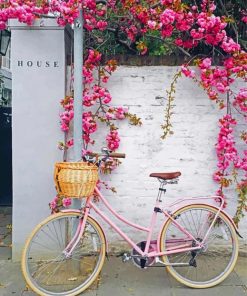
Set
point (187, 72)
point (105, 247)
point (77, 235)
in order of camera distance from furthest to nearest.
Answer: point (187, 72), point (105, 247), point (77, 235)

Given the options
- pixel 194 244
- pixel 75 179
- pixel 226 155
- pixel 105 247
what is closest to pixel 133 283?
pixel 105 247

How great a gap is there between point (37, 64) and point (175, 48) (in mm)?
1540

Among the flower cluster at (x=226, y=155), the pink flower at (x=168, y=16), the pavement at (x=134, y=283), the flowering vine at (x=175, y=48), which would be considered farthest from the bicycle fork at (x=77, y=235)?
the pink flower at (x=168, y=16)

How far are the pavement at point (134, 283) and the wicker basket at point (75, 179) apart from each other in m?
0.99

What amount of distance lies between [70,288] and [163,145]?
1.77 meters

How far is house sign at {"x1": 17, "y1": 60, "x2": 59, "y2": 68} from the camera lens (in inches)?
185

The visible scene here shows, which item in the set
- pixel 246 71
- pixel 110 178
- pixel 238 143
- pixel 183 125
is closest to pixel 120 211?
pixel 110 178

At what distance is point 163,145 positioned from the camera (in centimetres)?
489

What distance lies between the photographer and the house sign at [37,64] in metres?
4.70

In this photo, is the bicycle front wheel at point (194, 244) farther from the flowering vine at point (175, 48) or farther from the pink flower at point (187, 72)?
the pink flower at point (187, 72)

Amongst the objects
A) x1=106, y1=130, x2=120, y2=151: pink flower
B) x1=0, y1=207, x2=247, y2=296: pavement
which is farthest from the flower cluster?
x1=106, y1=130, x2=120, y2=151: pink flower

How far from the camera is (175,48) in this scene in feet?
16.7

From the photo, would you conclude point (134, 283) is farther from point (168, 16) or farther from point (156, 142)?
point (168, 16)

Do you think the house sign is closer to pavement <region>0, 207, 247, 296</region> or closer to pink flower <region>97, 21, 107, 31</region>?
pink flower <region>97, 21, 107, 31</region>
